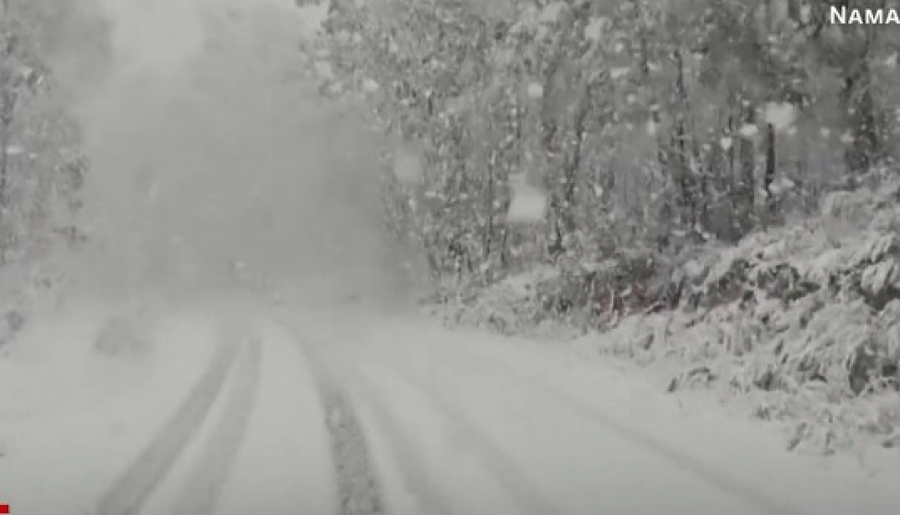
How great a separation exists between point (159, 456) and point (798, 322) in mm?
6354

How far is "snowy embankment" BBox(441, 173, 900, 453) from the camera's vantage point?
8664 mm

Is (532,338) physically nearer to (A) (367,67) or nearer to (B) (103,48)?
(A) (367,67)

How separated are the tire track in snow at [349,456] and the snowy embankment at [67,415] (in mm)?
1576

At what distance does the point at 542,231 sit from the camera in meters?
21.1

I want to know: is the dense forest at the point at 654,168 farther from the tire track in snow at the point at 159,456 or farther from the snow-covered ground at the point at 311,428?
the tire track in snow at the point at 159,456

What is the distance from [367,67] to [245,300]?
23.8 m

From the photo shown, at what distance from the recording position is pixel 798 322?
10.2 meters

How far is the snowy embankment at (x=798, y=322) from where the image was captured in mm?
8664

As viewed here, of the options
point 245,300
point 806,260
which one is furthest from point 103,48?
point 245,300

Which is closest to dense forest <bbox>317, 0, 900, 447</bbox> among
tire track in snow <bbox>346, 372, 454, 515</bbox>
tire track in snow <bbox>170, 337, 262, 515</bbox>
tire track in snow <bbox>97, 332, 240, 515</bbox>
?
tire track in snow <bbox>346, 372, 454, 515</bbox>

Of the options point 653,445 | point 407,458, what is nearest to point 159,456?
point 407,458

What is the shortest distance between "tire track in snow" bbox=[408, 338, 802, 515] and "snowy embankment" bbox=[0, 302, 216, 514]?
4071 mm

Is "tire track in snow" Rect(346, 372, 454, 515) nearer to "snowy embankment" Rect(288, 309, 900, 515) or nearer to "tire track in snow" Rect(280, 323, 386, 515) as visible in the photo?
"snowy embankment" Rect(288, 309, 900, 515)

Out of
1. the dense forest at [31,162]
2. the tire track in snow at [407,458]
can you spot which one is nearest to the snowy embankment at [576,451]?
the tire track in snow at [407,458]
